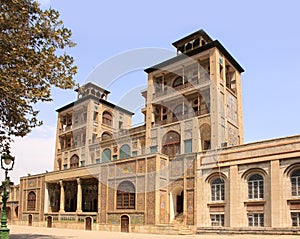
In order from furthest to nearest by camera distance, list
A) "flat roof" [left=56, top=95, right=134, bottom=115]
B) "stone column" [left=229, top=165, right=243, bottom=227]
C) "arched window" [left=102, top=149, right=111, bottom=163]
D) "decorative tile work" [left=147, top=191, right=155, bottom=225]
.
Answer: "flat roof" [left=56, top=95, right=134, bottom=115] < "arched window" [left=102, top=149, right=111, bottom=163] < "decorative tile work" [left=147, top=191, right=155, bottom=225] < "stone column" [left=229, top=165, right=243, bottom=227]

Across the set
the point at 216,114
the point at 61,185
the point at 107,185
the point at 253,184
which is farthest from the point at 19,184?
the point at 253,184

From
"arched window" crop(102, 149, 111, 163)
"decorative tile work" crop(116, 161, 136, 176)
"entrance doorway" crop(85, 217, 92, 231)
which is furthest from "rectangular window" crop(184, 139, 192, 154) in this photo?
"arched window" crop(102, 149, 111, 163)

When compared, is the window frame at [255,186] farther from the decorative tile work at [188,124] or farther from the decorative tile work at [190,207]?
the decorative tile work at [188,124]

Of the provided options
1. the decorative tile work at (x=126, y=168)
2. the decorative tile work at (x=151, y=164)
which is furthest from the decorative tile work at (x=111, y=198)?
the decorative tile work at (x=151, y=164)

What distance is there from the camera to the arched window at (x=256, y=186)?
27844mm

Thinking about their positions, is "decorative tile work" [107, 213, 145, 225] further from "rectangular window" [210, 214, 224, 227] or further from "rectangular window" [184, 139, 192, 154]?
"rectangular window" [184, 139, 192, 154]

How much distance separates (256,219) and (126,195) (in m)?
12.3

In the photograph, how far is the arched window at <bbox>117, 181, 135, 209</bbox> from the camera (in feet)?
111

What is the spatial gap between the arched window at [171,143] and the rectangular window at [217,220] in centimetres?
787

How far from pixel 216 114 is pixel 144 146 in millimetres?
10252

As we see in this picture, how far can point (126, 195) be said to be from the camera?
34500 millimetres

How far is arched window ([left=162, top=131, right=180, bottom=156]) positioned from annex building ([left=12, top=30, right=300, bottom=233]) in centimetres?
11

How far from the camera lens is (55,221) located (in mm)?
41906

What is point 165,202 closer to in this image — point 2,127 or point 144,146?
point 144,146
